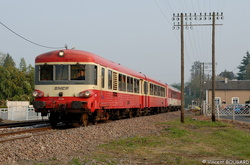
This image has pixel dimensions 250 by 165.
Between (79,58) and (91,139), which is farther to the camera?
(79,58)

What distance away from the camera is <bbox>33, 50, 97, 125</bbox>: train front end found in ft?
51.6

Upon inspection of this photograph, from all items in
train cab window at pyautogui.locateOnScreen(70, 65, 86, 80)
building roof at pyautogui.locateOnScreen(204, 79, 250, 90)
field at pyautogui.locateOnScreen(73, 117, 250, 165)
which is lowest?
field at pyautogui.locateOnScreen(73, 117, 250, 165)

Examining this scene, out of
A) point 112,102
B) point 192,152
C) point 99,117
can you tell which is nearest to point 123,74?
point 112,102

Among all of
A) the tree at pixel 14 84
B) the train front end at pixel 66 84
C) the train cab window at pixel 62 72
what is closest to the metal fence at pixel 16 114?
the train front end at pixel 66 84

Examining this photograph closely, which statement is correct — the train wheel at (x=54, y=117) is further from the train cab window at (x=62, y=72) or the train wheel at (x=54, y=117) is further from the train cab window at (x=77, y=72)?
the train cab window at (x=77, y=72)

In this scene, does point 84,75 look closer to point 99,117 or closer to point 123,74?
point 99,117

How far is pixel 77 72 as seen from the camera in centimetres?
1620

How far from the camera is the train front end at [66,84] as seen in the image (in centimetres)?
1572

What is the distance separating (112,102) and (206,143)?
838 cm

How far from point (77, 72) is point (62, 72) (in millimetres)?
636

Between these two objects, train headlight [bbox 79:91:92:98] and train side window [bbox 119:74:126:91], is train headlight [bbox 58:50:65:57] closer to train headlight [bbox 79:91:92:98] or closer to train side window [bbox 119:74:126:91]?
train headlight [bbox 79:91:92:98]

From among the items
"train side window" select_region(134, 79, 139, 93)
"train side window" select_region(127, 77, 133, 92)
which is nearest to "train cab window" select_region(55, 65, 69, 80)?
"train side window" select_region(127, 77, 133, 92)

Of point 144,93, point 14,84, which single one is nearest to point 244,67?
point 14,84

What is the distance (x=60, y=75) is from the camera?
16219mm
